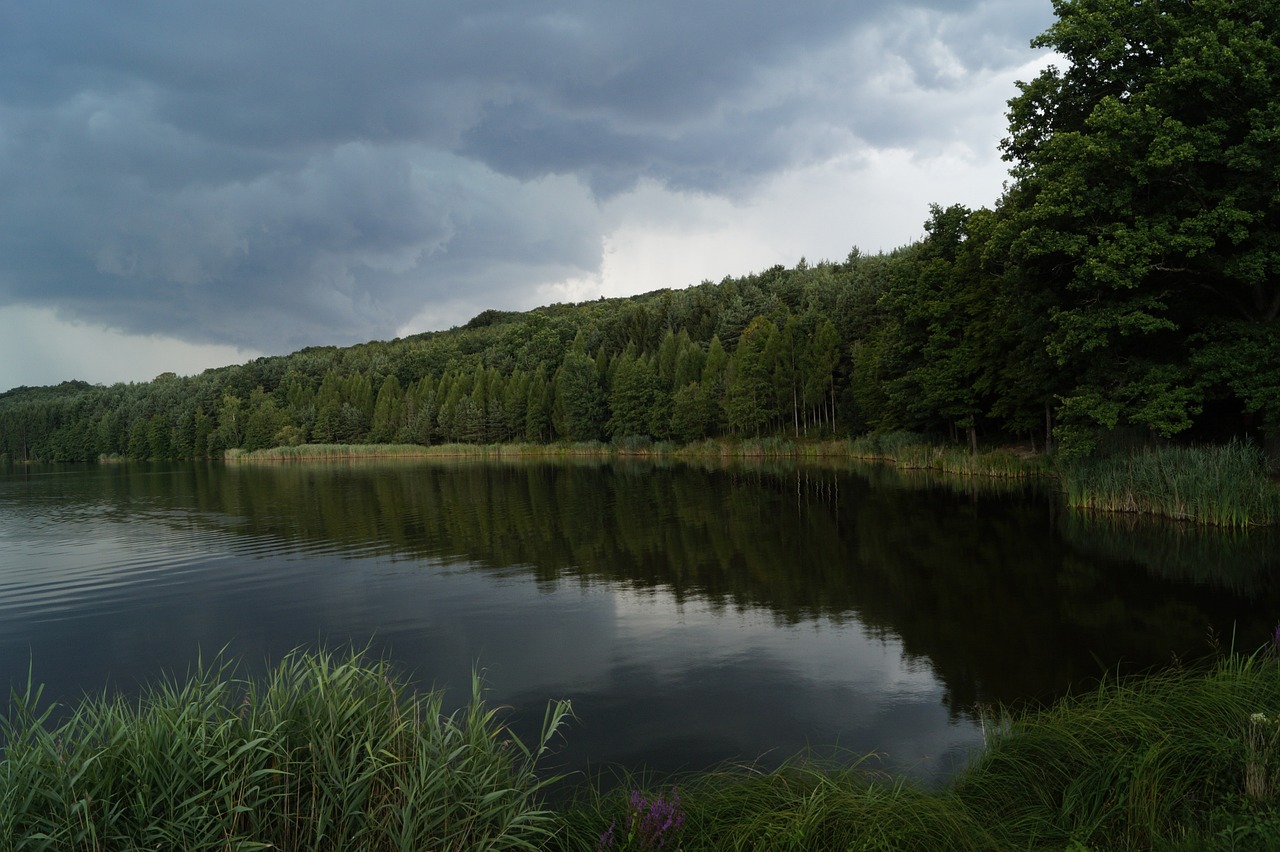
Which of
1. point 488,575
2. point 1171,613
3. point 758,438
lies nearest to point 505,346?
point 758,438

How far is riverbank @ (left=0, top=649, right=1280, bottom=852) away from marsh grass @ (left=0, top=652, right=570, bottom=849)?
0.05 feet

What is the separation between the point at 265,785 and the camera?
4.48 m

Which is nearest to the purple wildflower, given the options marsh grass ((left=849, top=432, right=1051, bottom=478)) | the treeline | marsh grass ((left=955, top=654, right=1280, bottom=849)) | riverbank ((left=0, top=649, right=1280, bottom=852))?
riverbank ((left=0, top=649, right=1280, bottom=852))

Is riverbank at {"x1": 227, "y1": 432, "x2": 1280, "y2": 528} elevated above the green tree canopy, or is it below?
below

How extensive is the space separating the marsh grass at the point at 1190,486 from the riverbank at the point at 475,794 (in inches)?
624

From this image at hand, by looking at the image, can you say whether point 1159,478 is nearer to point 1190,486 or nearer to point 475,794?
point 1190,486

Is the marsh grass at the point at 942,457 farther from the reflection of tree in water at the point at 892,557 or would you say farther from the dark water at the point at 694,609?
the dark water at the point at 694,609

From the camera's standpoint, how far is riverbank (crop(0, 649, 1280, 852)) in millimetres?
4125

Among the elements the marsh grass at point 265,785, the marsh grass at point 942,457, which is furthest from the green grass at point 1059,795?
the marsh grass at point 942,457

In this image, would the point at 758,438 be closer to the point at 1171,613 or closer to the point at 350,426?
the point at 1171,613

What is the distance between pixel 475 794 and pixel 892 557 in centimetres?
1451

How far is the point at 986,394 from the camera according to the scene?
38.2 meters

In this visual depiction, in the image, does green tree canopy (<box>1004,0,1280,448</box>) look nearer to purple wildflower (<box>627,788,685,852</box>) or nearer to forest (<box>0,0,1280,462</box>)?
forest (<box>0,0,1280,462</box>)

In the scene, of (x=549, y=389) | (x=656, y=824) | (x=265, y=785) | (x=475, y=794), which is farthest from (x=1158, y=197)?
(x=549, y=389)
